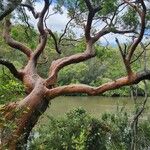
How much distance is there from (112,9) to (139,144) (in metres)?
4.19

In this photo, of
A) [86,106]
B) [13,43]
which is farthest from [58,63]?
[86,106]

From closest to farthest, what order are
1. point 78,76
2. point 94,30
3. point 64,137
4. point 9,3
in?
point 9,3 < point 64,137 < point 94,30 < point 78,76

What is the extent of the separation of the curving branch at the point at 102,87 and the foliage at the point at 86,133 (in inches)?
52.3

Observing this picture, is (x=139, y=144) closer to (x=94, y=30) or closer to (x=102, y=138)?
(x=102, y=138)

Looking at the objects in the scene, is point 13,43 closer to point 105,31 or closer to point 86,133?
point 105,31

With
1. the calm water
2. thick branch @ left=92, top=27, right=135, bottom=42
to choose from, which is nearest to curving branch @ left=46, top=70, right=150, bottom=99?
thick branch @ left=92, top=27, right=135, bottom=42

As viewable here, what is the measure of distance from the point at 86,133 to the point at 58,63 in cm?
191

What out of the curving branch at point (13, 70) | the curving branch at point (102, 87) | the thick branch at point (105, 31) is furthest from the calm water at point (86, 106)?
the curving branch at point (102, 87)

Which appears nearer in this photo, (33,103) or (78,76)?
(33,103)

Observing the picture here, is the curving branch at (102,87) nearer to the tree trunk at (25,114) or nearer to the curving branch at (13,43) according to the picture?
the tree trunk at (25,114)

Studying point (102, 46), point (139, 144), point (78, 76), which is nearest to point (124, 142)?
point (139, 144)

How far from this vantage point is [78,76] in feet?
169

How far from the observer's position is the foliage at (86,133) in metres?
11.0

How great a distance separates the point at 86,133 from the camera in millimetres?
11266
